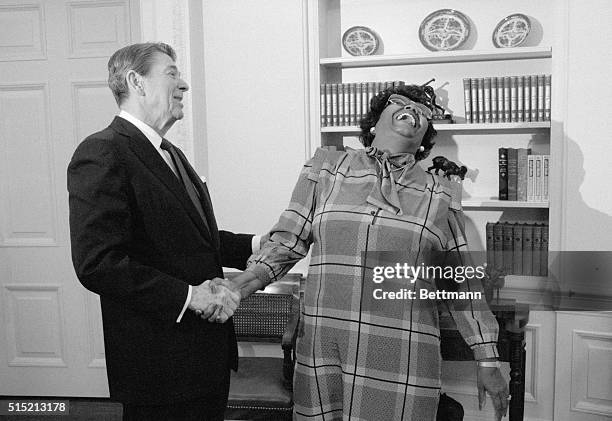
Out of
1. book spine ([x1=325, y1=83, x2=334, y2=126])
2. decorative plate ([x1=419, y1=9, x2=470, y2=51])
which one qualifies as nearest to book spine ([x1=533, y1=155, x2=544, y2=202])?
decorative plate ([x1=419, y1=9, x2=470, y2=51])

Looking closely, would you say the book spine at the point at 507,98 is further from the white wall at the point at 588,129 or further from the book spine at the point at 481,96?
the white wall at the point at 588,129

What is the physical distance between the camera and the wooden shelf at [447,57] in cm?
287

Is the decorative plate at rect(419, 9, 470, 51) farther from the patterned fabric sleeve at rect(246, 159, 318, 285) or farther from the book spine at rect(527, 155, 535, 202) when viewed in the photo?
the patterned fabric sleeve at rect(246, 159, 318, 285)

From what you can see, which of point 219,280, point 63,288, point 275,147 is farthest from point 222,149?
point 219,280

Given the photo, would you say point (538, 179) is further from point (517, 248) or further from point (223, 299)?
point (223, 299)

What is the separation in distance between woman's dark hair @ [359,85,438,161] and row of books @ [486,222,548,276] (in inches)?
44.6

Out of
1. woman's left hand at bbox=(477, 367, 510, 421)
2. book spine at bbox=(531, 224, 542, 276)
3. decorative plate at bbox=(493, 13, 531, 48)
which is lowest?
woman's left hand at bbox=(477, 367, 510, 421)

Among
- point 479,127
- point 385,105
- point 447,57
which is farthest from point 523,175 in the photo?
point 385,105

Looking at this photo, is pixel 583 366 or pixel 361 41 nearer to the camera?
pixel 583 366

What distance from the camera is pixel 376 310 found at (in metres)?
1.61

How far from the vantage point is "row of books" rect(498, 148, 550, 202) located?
289cm

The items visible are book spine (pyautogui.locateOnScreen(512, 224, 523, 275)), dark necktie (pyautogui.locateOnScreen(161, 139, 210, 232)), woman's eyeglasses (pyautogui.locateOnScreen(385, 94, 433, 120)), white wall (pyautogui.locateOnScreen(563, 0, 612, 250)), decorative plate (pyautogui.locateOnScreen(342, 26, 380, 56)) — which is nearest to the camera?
dark necktie (pyautogui.locateOnScreen(161, 139, 210, 232))

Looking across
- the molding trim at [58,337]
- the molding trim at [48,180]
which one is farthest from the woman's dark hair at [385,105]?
the molding trim at [58,337]

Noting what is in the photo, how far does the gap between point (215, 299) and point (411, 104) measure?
81cm
